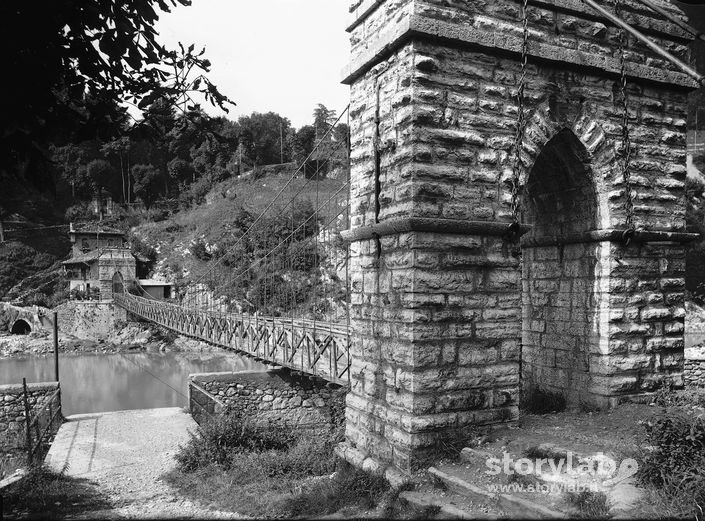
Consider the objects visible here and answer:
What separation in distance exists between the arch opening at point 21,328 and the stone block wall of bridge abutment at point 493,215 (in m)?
33.2

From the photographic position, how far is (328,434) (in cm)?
1031

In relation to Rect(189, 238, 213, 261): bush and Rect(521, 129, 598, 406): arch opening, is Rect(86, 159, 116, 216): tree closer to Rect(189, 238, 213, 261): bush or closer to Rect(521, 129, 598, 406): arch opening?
Rect(189, 238, 213, 261): bush

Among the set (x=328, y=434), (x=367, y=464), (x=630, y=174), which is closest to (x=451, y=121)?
(x=630, y=174)

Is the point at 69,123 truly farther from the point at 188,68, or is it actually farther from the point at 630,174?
the point at 630,174

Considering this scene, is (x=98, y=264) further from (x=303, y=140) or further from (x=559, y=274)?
(x=559, y=274)

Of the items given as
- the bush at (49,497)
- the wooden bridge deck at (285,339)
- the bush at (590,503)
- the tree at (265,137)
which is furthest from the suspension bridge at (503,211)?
the tree at (265,137)

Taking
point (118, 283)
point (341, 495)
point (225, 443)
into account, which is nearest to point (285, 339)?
point (225, 443)

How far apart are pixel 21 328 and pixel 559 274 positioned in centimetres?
3446

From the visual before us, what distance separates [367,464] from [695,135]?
3149 centimetres

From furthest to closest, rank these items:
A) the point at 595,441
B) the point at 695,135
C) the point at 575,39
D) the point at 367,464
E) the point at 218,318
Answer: the point at 695,135, the point at 218,318, the point at 575,39, the point at 367,464, the point at 595,441

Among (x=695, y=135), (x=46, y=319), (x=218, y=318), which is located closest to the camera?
(x=218, y=318)

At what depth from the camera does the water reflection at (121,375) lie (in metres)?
16.4

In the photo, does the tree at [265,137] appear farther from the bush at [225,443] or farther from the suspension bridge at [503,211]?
the suspension bridge at [503,211]

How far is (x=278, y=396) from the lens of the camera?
11.0 meters
